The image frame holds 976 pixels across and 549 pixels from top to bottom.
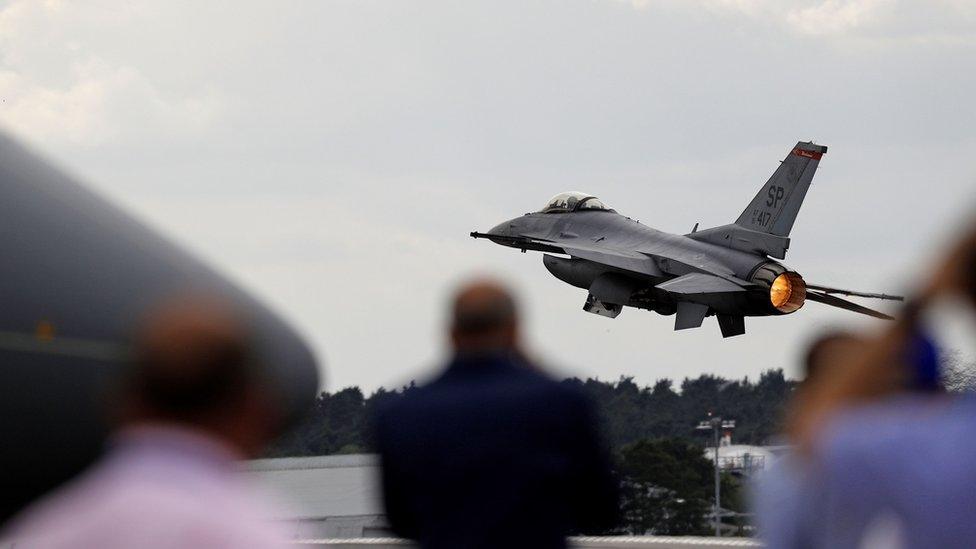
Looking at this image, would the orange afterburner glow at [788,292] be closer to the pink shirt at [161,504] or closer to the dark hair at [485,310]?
the dark hair at [485,310]

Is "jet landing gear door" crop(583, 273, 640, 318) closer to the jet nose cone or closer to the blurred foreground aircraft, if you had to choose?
the jet nose cone

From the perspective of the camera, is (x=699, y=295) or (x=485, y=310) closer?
(x=485, y=310)

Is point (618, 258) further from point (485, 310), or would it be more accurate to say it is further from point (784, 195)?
point (485, 310)

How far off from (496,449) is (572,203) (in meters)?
42.0

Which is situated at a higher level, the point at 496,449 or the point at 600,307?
the point at 600,307

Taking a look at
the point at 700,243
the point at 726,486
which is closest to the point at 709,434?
the point at 726,486

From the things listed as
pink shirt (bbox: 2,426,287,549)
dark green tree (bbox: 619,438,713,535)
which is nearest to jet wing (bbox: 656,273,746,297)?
dark green tree (bbox: 619,438,713,535)

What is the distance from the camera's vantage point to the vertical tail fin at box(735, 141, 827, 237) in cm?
4441

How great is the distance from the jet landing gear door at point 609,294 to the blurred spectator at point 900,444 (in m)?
41.8

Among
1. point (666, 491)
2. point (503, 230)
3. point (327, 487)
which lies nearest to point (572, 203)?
point (503, 230)

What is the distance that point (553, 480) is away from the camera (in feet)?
14.7

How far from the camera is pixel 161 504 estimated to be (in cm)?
296

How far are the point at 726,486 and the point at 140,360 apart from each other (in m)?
76.2

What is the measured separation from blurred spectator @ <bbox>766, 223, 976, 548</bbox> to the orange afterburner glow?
124 ft
